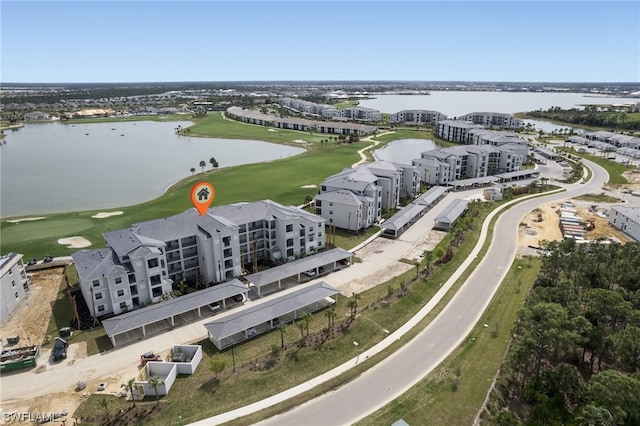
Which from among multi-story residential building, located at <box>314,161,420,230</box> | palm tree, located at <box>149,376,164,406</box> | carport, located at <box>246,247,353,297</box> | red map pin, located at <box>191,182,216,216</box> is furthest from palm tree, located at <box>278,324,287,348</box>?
multi-story residential building, located at <box>314,161,420,230</box>

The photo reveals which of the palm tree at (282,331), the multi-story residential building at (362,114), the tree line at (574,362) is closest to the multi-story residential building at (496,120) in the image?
the multi-story residential building at (362,114)

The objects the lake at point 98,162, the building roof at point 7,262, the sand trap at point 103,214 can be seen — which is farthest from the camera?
the lake at point 98,162

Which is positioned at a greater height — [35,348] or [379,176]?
[379,176]

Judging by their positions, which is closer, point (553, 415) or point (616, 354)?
point (553, 415)

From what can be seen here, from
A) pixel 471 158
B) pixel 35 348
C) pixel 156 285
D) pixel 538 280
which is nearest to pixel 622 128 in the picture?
pixel 471 158

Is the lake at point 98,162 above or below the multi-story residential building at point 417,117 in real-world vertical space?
below

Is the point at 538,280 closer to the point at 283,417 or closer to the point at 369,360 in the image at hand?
the point at 369,360

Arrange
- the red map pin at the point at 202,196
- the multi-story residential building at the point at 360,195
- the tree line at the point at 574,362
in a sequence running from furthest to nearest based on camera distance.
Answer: the multi-story residential building at the point at 360,195 < the red map pin at the point at 202,196 < the tree line at the point at 574,362

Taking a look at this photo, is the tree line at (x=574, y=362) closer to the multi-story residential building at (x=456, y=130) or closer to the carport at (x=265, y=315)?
the carport at (x=265, y=315)

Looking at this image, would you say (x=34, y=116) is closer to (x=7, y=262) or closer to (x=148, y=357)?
(x=7, y=262)
